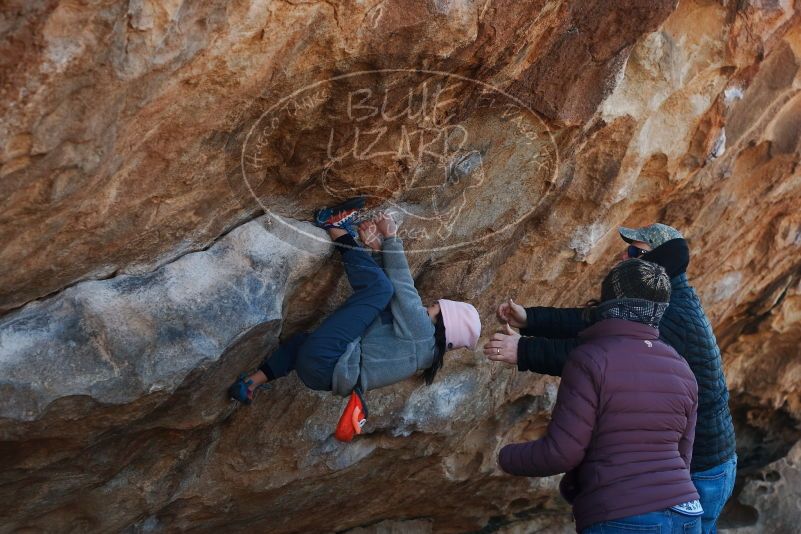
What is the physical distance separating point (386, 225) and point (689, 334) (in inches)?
46.7

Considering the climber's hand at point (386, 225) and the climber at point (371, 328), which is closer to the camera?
the climber at point (371, 328)

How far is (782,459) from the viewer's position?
214 inches

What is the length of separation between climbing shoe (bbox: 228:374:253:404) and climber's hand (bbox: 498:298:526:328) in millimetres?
976

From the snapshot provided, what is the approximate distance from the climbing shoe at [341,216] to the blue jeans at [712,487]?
1.63 m

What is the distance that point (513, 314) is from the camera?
10.4 ft

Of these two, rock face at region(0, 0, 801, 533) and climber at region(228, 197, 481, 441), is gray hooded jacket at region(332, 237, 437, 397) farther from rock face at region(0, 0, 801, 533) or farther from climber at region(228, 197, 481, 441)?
rock face at region(0, 0, 801, 533)

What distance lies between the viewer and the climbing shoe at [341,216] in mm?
3043

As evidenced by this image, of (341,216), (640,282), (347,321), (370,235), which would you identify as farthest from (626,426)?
(341,216)

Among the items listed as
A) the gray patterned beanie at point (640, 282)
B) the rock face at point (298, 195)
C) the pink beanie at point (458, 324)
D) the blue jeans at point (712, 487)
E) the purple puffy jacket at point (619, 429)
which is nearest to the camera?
the rock face at point (298, 195)

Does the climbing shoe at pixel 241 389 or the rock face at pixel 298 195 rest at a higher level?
the rock face at pixel 298 195

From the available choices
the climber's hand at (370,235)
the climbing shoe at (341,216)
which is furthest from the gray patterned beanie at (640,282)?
the climbing shoe at (341,216)

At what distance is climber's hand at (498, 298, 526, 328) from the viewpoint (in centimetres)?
315

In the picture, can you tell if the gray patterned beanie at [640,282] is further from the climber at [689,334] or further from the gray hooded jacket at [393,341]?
the gray hooded jacket at [393,341]

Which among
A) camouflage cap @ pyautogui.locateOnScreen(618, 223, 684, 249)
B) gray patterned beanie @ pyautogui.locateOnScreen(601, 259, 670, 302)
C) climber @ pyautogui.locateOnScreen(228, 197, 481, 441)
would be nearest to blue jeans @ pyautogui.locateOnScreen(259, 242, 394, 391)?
climber @ pyautogui.locateOnScreen(228, 197, 481, 441)
